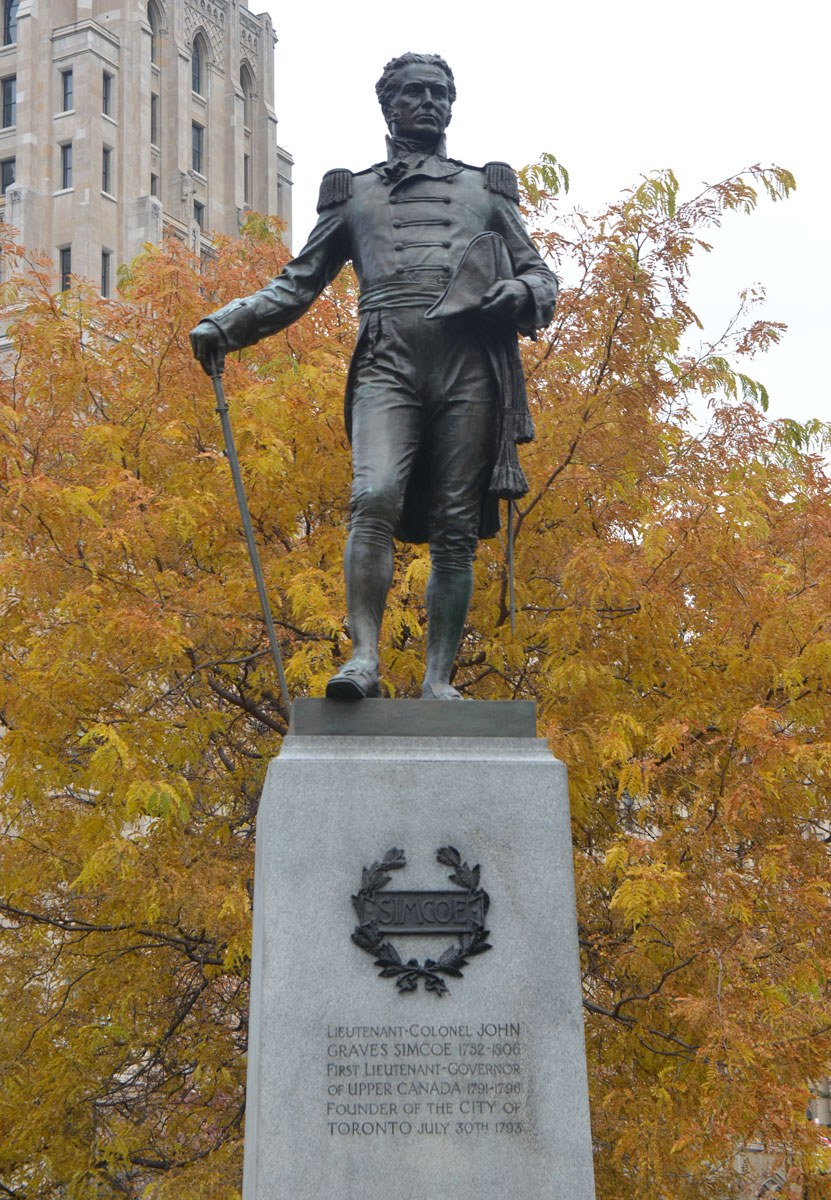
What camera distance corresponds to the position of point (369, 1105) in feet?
18.8

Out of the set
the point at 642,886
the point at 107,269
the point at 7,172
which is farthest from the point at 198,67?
the point at 642,886

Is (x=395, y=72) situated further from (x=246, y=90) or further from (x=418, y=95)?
(x=246, y=90)

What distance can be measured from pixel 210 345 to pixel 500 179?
1.61 metres

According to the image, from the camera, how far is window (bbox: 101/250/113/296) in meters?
50.7

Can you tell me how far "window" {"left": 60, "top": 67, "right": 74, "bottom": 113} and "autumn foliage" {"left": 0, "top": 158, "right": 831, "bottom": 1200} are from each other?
137ft

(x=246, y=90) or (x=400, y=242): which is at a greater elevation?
(x=246, y=90)

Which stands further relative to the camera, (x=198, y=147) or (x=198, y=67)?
(x=198, y=67)

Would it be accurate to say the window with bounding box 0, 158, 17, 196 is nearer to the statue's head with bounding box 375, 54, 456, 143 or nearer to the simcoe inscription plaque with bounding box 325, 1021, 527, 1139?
the statue's head with bounding box 375, 54, 456, 143

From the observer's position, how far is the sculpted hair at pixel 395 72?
7.36 metres

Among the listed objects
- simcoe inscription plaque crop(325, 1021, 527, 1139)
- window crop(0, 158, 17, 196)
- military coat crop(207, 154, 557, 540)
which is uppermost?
window crop(0, 158, 17, 196)

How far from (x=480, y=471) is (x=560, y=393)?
16.5 ft

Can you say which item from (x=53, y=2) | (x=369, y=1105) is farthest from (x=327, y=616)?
(x=53, y=2)

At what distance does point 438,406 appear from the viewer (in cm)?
713

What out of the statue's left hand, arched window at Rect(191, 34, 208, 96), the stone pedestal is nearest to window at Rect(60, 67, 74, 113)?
arched window at Rect(191, 34, 208, 96)
